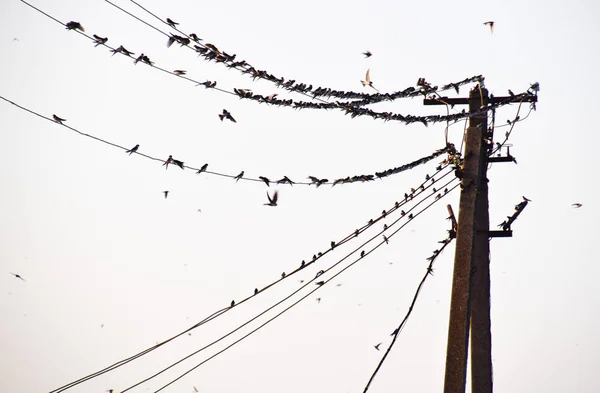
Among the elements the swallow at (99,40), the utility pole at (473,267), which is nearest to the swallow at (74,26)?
the swallow at (99,40)

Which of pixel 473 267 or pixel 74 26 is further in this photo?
pixel 473 267

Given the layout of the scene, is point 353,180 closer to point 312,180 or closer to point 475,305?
point 312,180

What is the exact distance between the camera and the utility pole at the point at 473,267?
1022 centimetres

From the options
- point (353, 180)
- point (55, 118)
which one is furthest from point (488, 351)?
point (55, 118)

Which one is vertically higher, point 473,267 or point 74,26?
Result: point 74,26

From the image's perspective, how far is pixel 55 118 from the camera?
30.6 ft

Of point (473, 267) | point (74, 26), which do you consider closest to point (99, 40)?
point (74, 26)

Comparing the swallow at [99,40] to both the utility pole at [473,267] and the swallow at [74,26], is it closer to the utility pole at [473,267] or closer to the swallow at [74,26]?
the swallow at [74,26]

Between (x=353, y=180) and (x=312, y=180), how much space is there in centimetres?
64

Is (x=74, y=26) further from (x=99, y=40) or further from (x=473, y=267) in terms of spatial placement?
(x=473, y=267)

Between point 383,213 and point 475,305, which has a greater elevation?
point 383,213

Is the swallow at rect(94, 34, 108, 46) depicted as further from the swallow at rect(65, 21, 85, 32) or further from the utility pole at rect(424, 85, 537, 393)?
the utility pole at rect(424, 85, 537, 393)

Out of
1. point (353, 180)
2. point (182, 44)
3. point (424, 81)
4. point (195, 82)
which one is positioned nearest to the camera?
point (182, 44)

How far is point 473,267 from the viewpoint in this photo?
10.9 metres
